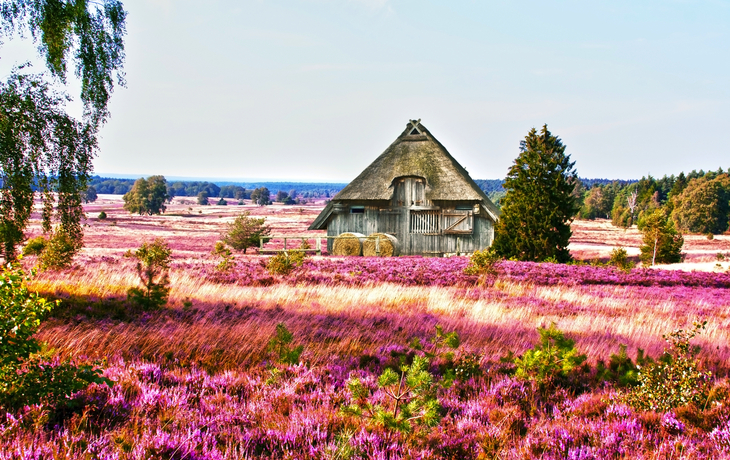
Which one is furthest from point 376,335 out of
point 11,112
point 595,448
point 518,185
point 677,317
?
point 518,185

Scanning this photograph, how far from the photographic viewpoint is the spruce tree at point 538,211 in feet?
77.0

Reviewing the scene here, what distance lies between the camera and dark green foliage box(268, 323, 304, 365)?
5398mm

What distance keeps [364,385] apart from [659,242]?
38.2 m

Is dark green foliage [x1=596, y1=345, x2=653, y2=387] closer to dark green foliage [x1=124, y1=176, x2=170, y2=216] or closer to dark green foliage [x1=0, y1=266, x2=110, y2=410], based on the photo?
dark green foliage [x1=0, y1=266, x2=110, y2=410]

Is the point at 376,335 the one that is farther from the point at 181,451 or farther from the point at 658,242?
the point at 658,242

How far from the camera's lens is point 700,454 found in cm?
353

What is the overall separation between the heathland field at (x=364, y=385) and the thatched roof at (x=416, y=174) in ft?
57.2

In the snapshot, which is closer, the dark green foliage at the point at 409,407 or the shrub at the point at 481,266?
the dark green foliage at the point at 409,407

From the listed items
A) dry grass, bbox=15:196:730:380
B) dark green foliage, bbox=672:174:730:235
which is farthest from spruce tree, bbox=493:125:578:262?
dark green foliage, bbox=672:174:730:235

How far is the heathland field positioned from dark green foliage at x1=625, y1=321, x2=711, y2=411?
2 centimetres

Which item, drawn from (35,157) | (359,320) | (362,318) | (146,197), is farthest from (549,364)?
(146,197)

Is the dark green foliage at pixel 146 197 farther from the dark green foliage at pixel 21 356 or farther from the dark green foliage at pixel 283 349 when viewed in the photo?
the dark green foliage at pixel 21 356

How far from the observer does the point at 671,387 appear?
4504 millimetres

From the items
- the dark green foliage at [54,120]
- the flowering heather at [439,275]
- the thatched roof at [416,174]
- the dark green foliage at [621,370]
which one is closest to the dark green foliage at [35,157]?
the dark green foliage at [54,120]
